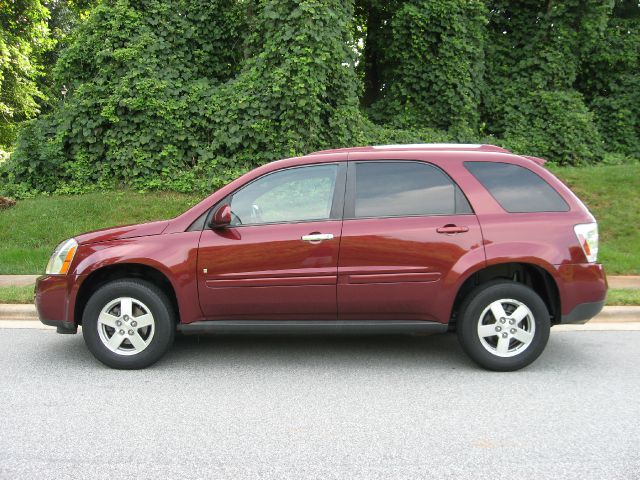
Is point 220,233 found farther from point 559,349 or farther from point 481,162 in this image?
point 559,349

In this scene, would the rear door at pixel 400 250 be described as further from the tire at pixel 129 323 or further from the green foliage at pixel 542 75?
the green foliage at pixel 542 75

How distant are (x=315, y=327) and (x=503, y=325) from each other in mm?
1494

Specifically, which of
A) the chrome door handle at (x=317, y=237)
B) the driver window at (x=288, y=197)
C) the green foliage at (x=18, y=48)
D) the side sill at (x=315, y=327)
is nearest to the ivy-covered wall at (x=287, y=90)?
the driver window at (x=288, y=197)

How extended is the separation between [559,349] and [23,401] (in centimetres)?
452

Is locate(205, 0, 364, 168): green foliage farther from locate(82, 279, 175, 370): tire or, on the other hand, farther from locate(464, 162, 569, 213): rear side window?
locate(82, 279, 175, 370): tire

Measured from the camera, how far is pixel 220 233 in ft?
17.3

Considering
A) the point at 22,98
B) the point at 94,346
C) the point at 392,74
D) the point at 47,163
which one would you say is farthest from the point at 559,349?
the point at 22,98

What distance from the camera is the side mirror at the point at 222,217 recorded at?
5.16m

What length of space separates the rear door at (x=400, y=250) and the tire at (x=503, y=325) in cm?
32

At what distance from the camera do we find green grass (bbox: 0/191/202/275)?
10.4 m

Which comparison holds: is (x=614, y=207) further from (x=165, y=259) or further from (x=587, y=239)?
(x=165, y=259)

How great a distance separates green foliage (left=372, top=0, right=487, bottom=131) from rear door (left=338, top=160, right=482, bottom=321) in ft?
35.2

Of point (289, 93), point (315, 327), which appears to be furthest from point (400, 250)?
point (289, 93)

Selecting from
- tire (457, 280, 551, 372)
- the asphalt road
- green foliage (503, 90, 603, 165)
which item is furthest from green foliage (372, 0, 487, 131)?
tire (457, 280, 551, 372)
